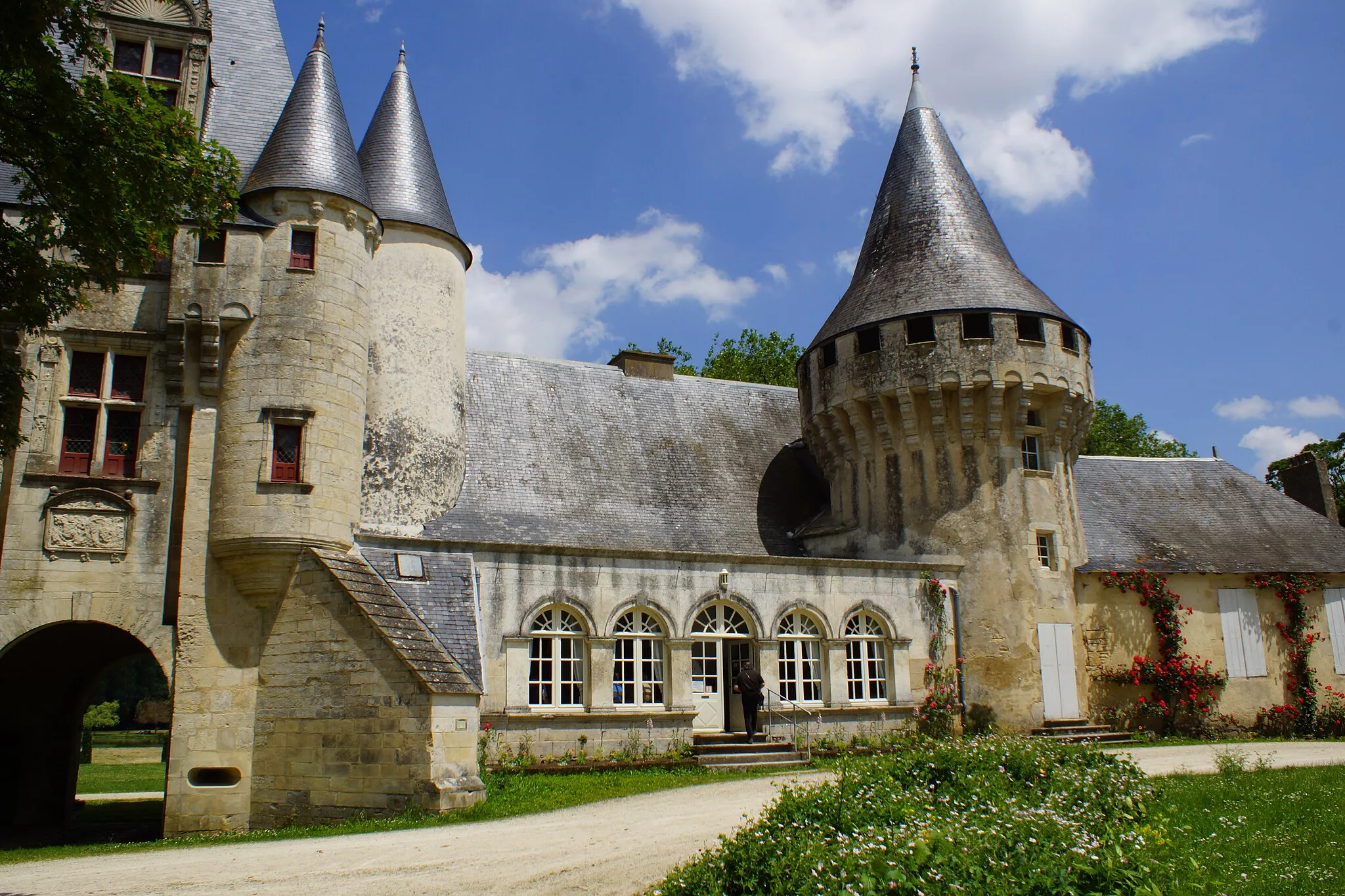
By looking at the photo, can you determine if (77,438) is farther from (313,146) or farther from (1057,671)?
(1057,671)

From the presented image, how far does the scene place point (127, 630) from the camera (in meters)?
12.6

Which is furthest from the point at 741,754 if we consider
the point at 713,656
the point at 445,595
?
the point at 445,595

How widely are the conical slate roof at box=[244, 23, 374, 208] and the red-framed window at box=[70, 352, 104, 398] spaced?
3.09 metres

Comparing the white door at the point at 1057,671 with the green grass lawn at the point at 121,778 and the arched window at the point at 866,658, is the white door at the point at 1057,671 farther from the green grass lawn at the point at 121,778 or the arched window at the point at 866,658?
the green grass lawn at the point at 121,778

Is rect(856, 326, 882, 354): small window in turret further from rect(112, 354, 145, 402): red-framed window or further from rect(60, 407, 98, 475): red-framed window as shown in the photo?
rect(60, 407, 98, 475): red-framed window

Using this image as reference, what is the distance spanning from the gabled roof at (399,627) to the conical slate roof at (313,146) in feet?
17.4

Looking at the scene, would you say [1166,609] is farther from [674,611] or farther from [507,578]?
[507,578]

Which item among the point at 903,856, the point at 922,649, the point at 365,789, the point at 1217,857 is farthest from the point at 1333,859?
the point at 922,649

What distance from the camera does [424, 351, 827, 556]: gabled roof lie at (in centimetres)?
1725

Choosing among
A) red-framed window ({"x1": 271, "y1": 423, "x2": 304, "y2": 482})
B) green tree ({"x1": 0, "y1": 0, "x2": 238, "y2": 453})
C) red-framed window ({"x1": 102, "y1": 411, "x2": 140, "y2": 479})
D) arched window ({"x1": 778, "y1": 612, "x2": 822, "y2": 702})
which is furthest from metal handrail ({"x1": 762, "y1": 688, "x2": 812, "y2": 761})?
green tree ({"x1": 0, "y1": 0, "x2": 238, "y2": 453})

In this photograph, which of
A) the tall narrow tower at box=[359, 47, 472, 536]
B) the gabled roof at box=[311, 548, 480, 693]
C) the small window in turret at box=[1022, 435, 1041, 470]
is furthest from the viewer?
the small window in turret at box=[1022, 435, 1041, 470]

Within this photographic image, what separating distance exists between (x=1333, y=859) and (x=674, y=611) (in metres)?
9.79

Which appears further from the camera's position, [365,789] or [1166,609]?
[1166,609]

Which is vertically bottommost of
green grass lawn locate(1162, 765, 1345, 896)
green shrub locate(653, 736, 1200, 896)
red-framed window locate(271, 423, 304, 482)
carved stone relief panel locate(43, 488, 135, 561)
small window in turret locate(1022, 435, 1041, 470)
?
green grass lawn locate(1162, 765, 1345, 896)
